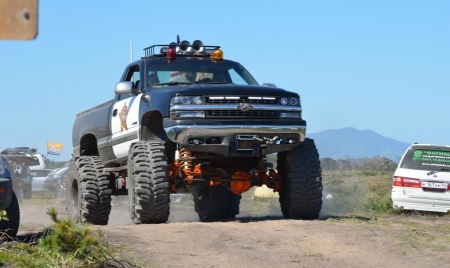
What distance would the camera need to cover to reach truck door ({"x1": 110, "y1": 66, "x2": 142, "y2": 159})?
12.8m

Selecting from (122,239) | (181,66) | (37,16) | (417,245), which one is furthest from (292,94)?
(37,16)

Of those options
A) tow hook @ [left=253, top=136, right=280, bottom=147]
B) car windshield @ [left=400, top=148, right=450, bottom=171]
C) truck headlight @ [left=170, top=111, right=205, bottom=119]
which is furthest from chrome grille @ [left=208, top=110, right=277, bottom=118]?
car windshield @ [left=400, top=148, right=450, bottom=171]

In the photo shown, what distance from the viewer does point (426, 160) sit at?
17453 millimetres

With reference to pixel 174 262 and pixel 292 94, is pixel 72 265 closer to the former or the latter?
pixel 174 262

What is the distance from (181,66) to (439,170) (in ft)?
21.0

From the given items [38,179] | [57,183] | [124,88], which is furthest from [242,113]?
[38,179]

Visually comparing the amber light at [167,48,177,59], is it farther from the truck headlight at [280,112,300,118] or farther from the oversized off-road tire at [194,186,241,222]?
the oversized off-road tire at [194,186,241,222]

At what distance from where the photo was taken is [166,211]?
38.8 feet

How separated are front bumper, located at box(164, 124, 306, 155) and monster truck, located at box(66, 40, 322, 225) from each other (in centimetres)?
1

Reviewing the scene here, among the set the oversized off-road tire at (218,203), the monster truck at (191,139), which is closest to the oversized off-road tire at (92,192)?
the monster truck at (191,139)

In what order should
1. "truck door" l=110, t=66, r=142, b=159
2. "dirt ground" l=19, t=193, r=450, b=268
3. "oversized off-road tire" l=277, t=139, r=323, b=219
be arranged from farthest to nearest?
"truck door" l=110, t=66, r=142, b=159, "oversized off-road tire" l=277, t=139, r=323, b=219, "dirt ground" l=19, t=193, r=450, b=268

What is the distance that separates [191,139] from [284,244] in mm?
2259

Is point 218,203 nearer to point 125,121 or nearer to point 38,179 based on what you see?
point 125,121

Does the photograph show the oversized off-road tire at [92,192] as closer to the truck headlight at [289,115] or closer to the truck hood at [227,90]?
the truck hood at [227,90]
